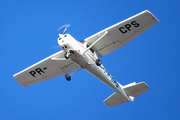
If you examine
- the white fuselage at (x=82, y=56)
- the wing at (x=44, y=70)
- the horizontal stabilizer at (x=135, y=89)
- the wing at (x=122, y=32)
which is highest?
the wing at (x=44, y=70)

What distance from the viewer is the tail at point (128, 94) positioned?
21.0m

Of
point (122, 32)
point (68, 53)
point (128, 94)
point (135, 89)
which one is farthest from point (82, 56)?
point (128, 94)

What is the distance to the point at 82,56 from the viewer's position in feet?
59.7

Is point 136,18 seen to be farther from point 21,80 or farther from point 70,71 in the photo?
point 21,80

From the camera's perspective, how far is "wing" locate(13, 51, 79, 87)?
20.4 m

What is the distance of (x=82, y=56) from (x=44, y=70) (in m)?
3.64

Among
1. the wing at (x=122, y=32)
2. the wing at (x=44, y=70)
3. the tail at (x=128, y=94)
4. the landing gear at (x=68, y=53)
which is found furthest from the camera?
the tail at (x=128, y=94)

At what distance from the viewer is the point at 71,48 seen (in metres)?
17.9

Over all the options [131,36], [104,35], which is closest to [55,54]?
[104,35]

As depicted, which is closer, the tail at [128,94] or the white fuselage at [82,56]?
the white fuselage at [82,56]

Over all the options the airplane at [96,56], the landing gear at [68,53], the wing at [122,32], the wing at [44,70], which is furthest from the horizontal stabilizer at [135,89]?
the landing gear at [68,53]

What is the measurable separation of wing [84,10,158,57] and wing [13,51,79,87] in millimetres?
2035

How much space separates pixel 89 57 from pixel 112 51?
167 cm

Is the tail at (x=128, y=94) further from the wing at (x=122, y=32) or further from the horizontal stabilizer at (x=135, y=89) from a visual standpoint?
the wing at (x=122, y=32)
